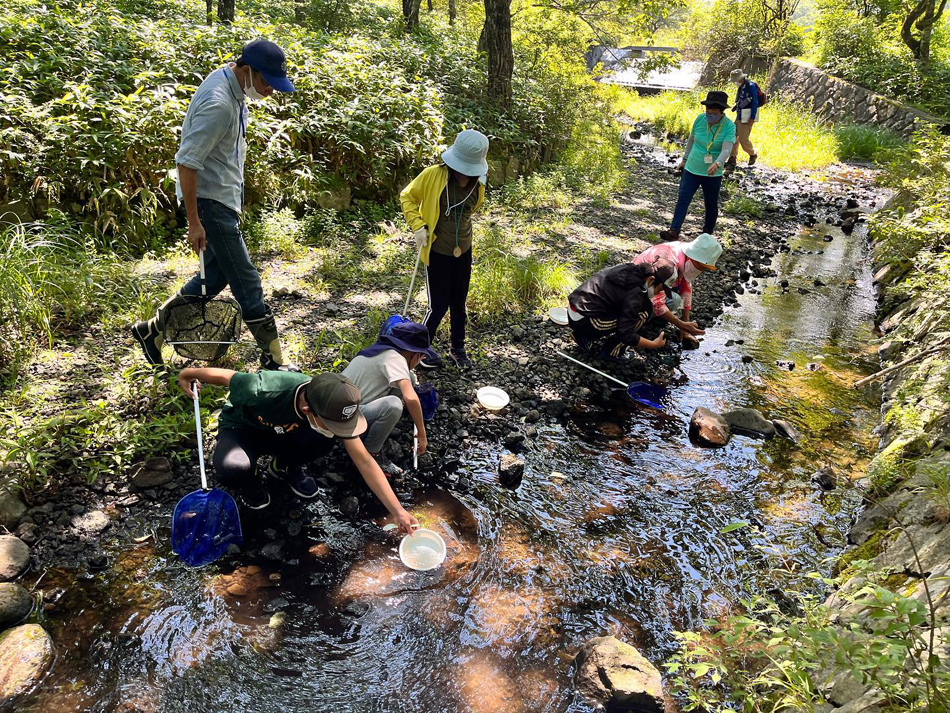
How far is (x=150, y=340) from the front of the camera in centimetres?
394

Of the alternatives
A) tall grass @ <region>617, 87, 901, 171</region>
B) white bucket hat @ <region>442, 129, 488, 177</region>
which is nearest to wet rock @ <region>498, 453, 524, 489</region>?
white bucket hat @ <region>442, 129, 488, 177</region>

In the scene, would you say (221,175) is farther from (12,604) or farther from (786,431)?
(786,431)

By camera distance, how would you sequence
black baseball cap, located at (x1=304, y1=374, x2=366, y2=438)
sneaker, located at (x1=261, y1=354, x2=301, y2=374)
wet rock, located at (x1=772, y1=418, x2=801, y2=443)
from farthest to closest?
wet rock, located at (x1=772, y1=418, x2=801, y2=443) < sneaker, located at (x1=261, y1=354, x2=301, y2=374) < black baseball cap, located at (x1=304, y1=374, x2=366, y2=438)

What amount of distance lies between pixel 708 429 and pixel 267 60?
404cm

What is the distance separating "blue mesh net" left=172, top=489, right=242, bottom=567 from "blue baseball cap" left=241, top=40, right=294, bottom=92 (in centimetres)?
238

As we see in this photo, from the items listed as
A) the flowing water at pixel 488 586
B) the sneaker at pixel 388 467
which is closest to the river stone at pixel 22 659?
the flowing water at pixel 488 586

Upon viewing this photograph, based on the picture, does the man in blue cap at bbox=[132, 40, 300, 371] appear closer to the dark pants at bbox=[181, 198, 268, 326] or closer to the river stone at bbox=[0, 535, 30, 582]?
the dark pants at bbox=[181, 198, 268, 326]

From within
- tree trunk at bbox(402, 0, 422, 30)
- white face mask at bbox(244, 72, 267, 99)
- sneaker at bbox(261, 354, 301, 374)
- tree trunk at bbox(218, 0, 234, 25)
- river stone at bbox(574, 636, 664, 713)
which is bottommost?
river stone at bbox(574, 636, 664, 713)

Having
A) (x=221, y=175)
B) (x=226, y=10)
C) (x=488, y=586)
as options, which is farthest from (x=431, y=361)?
(x=226, y=10)

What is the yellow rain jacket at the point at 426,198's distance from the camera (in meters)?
4.23

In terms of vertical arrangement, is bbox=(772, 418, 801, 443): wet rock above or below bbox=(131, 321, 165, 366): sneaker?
below

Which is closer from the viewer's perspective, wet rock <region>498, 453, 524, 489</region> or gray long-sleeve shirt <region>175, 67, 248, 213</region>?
gray long-sleeve shirt <region>175, 67, 248, 213</region>

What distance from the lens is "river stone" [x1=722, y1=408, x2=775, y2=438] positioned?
15.5 feet

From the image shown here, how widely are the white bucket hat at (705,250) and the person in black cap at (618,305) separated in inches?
9.2
